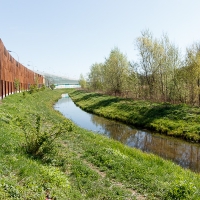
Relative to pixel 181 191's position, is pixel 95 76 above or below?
above

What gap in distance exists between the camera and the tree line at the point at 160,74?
2477 centimetres

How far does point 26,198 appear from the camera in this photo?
15.1ft

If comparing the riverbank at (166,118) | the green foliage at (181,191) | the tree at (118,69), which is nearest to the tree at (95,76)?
the tree at (118,69)

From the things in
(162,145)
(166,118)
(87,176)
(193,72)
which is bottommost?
(162,145)

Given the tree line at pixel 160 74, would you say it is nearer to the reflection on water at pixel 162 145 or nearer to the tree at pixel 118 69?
the tree at pixel 118 69

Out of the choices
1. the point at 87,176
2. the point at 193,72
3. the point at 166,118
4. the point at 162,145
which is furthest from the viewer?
the point at 193,72

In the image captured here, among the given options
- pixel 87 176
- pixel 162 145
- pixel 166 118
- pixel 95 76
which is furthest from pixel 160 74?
pixel 95 76

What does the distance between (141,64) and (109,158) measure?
2656 centimetres

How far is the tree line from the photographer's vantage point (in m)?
24.8

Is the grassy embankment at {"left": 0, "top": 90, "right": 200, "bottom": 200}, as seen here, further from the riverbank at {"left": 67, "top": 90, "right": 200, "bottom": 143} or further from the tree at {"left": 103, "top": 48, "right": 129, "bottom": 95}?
the tree at {"left": 103, "top": 48, "right": 129, "bottom": 95}

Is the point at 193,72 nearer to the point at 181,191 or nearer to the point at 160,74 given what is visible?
the point at 160,74

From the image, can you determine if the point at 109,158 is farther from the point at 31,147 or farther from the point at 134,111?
the point at 134,111

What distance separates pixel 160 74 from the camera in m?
30.9

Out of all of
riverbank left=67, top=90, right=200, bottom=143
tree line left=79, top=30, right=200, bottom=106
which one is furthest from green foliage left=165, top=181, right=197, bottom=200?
tree line left=79, top=30, right=200, bottom=106
